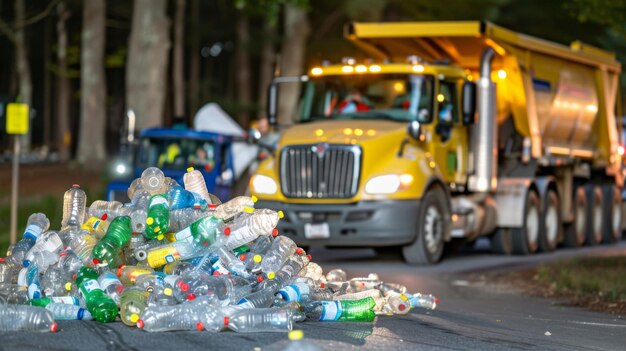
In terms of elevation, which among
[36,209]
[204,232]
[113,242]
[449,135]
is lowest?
[36,209]

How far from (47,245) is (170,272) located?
3.86ft

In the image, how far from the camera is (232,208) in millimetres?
12125

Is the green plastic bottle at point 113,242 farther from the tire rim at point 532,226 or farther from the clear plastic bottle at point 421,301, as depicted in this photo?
the tire rim at point 532,226

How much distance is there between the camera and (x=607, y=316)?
1466cm

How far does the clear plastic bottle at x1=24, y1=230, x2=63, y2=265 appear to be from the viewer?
12094 mm

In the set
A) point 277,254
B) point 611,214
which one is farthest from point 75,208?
point 611,214

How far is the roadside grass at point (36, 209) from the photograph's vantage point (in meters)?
26.0

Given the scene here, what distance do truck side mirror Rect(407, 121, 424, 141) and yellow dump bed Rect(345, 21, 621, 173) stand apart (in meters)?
2.16

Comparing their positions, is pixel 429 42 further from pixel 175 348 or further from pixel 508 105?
pixel 175 348

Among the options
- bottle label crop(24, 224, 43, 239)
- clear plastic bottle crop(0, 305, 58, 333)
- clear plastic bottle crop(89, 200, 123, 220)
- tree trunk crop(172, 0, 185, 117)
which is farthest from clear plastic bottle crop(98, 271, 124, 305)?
tree trunk crop(172, 0, 185, 117)

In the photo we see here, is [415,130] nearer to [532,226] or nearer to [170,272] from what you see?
[532,226]

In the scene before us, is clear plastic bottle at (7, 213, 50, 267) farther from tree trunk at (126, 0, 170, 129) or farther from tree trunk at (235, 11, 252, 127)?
tree trunk at (235, 11, 252, 127)

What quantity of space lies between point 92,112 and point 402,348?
33547 mm

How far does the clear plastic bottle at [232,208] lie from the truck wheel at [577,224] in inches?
610
